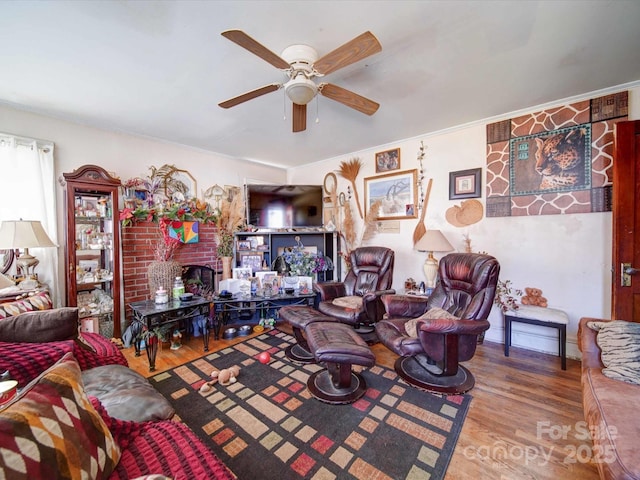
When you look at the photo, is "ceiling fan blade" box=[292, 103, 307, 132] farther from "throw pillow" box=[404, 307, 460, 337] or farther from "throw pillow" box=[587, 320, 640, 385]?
"throw pillow" box=[587, 320, 640, 385]

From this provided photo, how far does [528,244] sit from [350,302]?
6.71 feet

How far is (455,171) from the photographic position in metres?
3.18

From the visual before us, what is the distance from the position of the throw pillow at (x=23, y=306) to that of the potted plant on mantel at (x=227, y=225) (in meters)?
1.95

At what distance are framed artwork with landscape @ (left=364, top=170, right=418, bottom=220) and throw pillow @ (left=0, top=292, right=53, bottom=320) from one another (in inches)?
143

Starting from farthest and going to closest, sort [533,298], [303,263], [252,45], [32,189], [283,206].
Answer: [283,206], [303,263], [533,298], [32,189], [252,45]

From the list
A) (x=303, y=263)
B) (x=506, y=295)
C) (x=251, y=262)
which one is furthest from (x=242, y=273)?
(x=506, y=295)

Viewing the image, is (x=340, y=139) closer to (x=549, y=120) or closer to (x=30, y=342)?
(x=549, y=120)

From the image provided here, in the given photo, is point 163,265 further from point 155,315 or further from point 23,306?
point 23,306

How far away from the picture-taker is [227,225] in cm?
393

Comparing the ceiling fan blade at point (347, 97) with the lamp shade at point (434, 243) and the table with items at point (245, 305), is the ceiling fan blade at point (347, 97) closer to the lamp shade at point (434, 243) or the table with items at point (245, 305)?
the lamp shade at point (434, 243)

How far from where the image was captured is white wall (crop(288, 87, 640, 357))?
2425mm

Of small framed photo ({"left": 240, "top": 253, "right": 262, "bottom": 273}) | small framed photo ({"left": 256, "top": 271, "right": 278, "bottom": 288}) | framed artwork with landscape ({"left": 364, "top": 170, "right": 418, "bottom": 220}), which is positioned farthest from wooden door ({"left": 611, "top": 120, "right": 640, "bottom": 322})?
small framed photo ({"left": 240, "top": 253, "right": 262, "bottom": 273})

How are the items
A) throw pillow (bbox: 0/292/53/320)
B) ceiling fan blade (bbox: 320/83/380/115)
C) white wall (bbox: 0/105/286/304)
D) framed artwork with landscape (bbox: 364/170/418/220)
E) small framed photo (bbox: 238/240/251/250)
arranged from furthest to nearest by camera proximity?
small framed photo (bbox: 238/240/251/250) → framed artwork with landscape (bbox: 364/170/418/220) → white wall (bbox: 0/105/286/304) → ceiling fan blade (bbox: 320/83/380/115) → throw pillow (bbox: 0/292/53/320)

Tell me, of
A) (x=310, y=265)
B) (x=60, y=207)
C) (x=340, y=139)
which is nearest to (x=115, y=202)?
(x=60, y=207)
